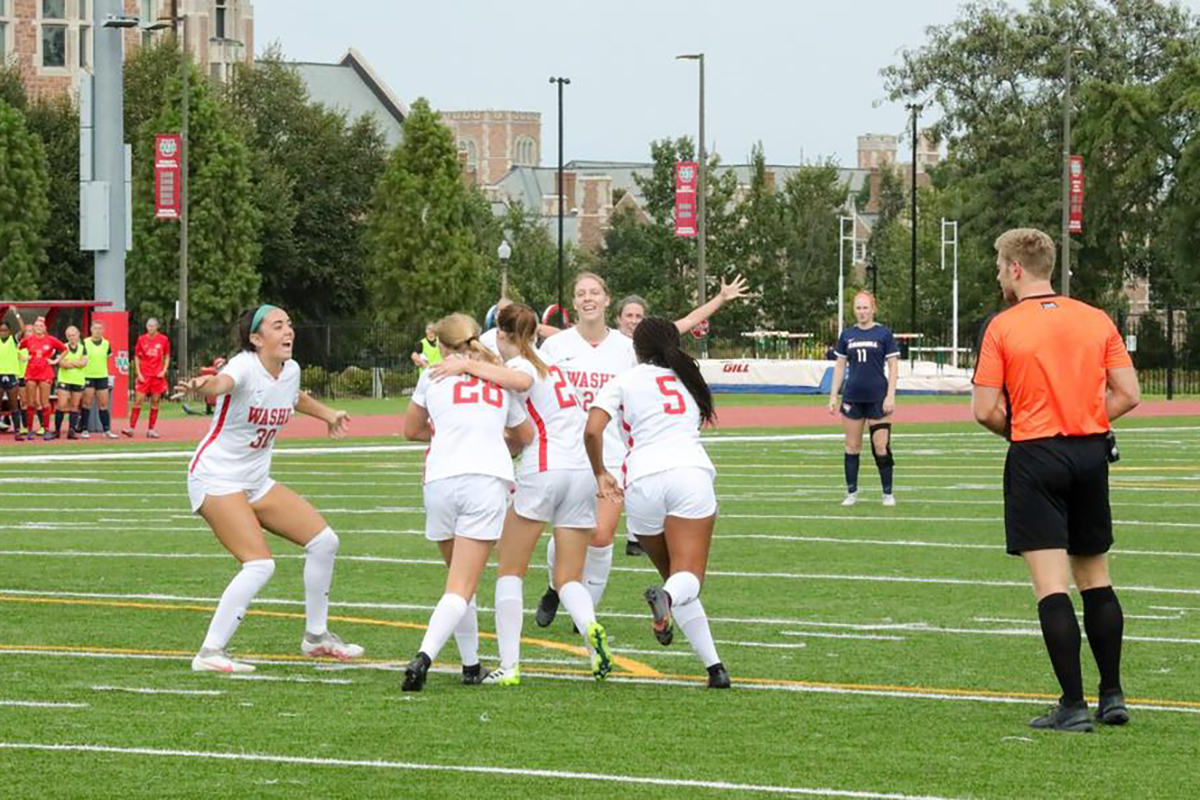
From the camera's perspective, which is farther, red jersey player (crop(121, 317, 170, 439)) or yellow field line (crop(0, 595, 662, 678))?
red jersey player (crop(121, 317, 170, 439))

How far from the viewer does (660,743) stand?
8945mm

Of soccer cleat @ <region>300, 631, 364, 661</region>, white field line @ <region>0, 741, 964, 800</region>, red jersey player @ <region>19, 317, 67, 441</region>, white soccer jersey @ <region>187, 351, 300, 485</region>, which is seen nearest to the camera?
white field line @ <region>0, 741, 964, 800</region>

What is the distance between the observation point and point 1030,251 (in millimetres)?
9297

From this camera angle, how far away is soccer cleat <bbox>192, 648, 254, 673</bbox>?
1087 cm

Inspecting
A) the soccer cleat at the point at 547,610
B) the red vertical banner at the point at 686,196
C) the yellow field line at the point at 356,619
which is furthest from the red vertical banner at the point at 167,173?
the soccer cleat at the point at 547,610

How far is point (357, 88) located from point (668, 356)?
126280 mm

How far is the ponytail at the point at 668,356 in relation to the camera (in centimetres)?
1076

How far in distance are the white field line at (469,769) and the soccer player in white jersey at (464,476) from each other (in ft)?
5.35

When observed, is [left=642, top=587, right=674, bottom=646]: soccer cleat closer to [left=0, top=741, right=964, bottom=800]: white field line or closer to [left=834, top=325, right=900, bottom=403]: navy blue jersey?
[left=0, top=741, right=964, bottom=800]: white field line

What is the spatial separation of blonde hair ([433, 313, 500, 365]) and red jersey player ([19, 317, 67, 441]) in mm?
25968

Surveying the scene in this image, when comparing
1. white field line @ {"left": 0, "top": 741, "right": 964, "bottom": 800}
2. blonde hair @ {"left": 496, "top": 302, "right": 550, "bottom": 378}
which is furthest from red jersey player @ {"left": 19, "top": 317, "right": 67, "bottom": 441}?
white field line @ {"left": 0, "top": 741, "right": 964, "bottom": 800}

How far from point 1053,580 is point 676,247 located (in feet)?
256

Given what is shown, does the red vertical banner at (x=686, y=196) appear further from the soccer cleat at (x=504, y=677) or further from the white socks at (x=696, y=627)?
the white socks at (x=696, y=627)

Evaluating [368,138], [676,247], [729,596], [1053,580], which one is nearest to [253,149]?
[368,138]
